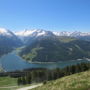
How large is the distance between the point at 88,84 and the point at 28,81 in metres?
91.3

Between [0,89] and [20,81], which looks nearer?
[0,89]

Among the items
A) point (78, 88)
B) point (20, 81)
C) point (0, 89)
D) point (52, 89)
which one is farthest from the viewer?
point (20, 81)

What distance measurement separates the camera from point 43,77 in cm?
13375

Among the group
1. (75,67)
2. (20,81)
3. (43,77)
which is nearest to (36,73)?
(43,77)

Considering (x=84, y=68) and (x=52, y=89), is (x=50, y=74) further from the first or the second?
(x=52, y=89)

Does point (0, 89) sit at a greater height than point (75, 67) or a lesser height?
lesser

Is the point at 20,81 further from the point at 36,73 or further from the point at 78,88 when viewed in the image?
the point at 78,88

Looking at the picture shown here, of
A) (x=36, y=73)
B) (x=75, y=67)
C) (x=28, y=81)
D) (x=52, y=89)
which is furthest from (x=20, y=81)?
(x=52, y=89)

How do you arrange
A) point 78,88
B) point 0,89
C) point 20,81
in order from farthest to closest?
point 20,81 → point 0,89 → point 78,88

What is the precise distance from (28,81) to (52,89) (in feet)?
281

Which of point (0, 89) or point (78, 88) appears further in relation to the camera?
point (0, 89)

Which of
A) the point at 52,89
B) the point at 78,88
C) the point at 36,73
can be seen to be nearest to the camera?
the point at 78,88

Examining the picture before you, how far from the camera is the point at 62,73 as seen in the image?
125m

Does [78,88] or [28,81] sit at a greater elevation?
[78,88]
